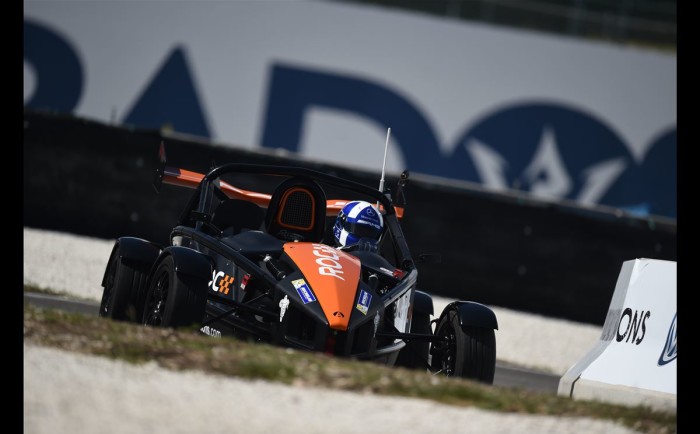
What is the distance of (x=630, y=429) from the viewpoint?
17.4ft

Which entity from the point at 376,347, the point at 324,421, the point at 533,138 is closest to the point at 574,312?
the point at 533,138

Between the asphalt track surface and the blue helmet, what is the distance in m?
2.20

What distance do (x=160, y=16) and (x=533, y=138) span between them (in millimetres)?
6183

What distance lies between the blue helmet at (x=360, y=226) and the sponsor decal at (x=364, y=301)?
1.19m

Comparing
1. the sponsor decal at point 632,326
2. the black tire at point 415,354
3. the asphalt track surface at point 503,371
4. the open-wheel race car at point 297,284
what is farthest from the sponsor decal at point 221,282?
the sponsor decal at point 632,326

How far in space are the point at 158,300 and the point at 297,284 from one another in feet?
3.32

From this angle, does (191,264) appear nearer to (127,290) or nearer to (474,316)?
(127,290)

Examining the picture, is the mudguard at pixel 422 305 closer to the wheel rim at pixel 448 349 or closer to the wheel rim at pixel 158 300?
the wheel rim at pixel 448 349

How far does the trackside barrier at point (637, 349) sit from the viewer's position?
23.2 ft

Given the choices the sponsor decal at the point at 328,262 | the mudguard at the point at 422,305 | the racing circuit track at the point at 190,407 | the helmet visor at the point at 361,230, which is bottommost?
the mudguard at the point at 422,305

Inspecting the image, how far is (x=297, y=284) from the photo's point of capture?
703 centimetres

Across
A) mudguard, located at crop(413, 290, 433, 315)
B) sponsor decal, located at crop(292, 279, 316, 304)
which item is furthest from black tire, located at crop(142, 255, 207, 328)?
mudguard, located at crop(413, 290, 433, 315)

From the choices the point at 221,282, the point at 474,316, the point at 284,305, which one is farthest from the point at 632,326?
the point at 221,282

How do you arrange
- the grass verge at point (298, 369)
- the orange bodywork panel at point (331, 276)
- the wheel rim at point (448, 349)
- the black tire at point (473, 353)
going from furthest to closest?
the wheel rim at point (448, 349), the black tire at point (473, 353), the orange bodywork panel at point (331, 276), the grass verge at point (298, 369)
